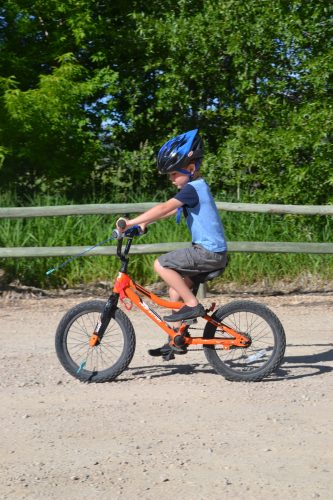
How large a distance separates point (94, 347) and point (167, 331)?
0.52m

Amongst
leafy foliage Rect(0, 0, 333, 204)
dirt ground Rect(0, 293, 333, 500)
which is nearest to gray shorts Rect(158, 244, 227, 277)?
dirt ground Rect(0, 293, 333, 500)

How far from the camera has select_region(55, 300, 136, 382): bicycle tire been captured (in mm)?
6270

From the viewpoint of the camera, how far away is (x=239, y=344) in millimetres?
6227

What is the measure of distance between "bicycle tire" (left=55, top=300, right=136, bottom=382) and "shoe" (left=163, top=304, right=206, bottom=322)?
309 millimetres

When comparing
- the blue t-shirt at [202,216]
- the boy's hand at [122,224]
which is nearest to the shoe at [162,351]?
the blue t-shirt at [202,216]

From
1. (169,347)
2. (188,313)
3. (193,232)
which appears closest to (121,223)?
(193,232)

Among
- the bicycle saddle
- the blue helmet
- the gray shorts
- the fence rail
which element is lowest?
the bicycle saddle

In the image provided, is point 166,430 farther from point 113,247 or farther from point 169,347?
point 113,247

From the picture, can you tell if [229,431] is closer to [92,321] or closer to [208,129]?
[92,321]

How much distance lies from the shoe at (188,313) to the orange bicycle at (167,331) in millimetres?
62

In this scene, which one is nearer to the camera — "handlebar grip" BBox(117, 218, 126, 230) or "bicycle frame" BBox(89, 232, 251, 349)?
"handlebar grip" BBox(117, 218, 126, 230)

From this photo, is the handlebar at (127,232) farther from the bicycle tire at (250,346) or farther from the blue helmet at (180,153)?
the bicycle tire at (250,346)

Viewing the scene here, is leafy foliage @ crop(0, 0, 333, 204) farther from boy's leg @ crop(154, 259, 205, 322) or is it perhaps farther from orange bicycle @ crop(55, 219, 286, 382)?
boy's leg @ crop(154, 259, 205, 322)

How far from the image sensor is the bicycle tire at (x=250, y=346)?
6121 millimetres
